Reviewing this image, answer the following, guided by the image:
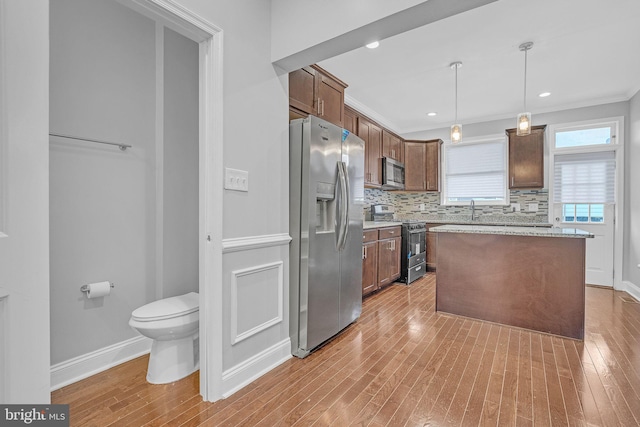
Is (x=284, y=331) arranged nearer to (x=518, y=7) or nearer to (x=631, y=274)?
(x=518, y=7)

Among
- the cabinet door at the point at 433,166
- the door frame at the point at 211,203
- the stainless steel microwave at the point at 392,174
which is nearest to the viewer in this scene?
the door frame at the point at 211,203

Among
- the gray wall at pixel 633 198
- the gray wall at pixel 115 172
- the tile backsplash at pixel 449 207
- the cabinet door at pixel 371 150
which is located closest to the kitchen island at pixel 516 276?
the cabinet door at pixel 371 150

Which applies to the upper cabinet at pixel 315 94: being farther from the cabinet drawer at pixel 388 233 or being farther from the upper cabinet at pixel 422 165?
the upper cabinet at pixel 422 165

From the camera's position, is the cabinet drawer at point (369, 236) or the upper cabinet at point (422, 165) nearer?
the cabinet drawer at point (369, 236)

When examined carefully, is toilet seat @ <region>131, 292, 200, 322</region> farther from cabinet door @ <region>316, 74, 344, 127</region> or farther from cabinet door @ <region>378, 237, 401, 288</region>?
cabinet door @ <region>378, 237, 401, 288</region>

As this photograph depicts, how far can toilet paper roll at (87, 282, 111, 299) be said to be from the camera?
77.5 inches

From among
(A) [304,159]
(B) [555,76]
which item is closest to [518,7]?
(B) [555,76]

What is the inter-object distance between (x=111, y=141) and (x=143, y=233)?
70cm

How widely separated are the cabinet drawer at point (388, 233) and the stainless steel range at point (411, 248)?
25 cm

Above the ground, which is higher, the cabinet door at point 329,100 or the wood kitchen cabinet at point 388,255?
the cabinet door at point 329,100

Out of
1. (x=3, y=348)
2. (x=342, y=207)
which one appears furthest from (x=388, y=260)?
(x=3, y=348)

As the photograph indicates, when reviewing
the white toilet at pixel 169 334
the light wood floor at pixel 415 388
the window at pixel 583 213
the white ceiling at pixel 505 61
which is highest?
the white ceiling at pixel 505 61

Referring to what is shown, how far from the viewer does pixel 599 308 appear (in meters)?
3.38

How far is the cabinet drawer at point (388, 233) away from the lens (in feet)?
12.7
